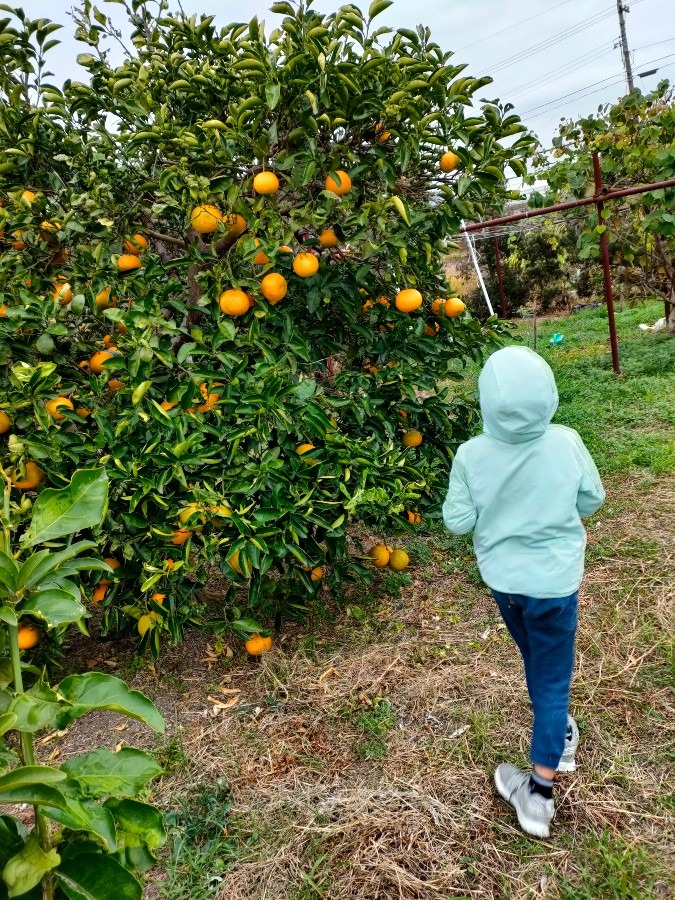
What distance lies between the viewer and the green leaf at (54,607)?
2.98 feet

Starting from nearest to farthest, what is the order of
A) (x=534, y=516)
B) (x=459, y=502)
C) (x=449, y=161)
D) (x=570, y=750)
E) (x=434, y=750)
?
(x=534, y=516) → (x=459, y=502) → (x=570, y=750) → (x=434, y=750) → (x=449, y=161)

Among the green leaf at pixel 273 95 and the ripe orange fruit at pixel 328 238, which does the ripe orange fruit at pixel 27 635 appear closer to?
the ripe orange fruit at pixel 328 238

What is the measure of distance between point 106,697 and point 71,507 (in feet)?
0.96

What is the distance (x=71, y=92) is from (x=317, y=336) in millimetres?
1418

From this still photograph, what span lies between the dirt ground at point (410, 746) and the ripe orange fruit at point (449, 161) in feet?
5.99

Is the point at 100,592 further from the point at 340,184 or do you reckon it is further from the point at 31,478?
the point at 340,184

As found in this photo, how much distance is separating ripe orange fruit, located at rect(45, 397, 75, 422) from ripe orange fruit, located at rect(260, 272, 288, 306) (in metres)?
0.84

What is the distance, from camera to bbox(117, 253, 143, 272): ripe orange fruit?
256 cm

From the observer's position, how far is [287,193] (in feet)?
8.20

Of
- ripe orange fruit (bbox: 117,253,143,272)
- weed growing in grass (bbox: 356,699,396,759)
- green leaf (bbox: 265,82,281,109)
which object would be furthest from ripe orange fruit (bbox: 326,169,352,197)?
weed growing in grass (bbox: 356,699,396,759)

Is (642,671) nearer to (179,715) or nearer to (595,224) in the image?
(179,715)

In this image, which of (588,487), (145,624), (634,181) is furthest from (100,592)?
Result: (634,181)

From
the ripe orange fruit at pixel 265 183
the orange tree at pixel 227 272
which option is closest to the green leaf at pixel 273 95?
the orange tree at pixel 227 272

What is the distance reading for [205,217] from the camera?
2285mm
